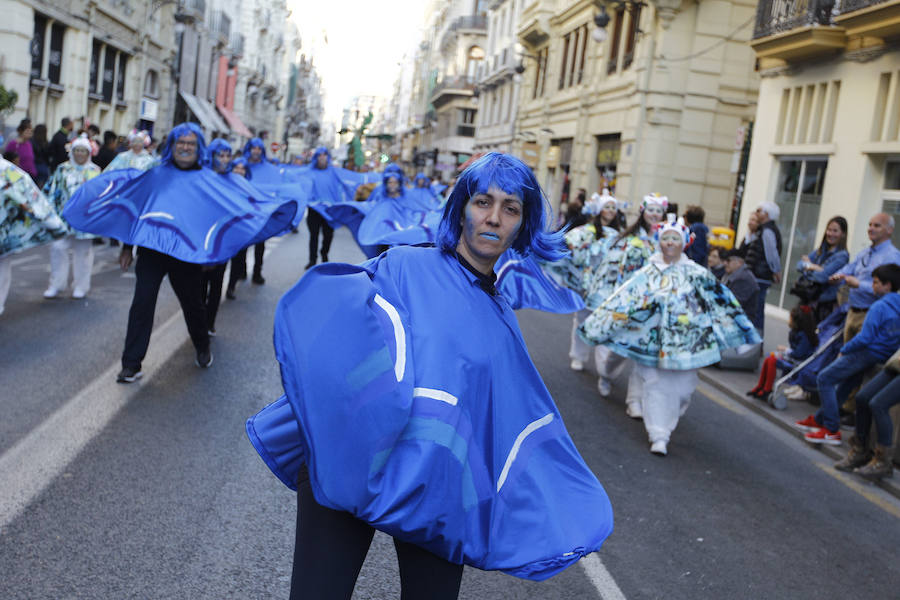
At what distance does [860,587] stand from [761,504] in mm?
1342

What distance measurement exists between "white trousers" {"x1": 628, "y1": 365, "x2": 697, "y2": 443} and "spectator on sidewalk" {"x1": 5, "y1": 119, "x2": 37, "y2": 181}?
12.6m

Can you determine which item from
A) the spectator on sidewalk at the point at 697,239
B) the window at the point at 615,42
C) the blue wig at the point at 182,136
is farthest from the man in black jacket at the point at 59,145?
the window at the point at 615,42

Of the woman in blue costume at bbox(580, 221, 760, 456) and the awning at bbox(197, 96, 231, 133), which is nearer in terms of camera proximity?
the woman in blue costume at bbox(580, 221, 760, 456)

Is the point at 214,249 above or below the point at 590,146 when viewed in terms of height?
below

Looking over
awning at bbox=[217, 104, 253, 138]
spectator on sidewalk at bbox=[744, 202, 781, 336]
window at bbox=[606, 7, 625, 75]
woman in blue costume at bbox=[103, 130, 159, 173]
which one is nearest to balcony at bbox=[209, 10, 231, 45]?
awning at bbox=[217, 104, 253, 138]

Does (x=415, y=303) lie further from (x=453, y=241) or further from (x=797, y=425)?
(x=797, y=425)

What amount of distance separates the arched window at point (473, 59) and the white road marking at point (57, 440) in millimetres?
64309

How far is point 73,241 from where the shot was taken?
37.6ft

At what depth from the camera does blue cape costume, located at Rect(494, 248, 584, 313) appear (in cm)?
882

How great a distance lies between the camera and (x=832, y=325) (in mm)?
9812

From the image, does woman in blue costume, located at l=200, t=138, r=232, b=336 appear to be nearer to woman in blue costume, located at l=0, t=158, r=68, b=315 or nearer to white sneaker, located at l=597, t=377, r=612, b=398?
woman in blue costume, located at l=0, t=158, r=68, b=315

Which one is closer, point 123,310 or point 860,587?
point 860,587

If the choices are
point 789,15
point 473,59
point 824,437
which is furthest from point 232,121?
point 824,437

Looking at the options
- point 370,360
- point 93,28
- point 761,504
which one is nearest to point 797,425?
point 761,504
